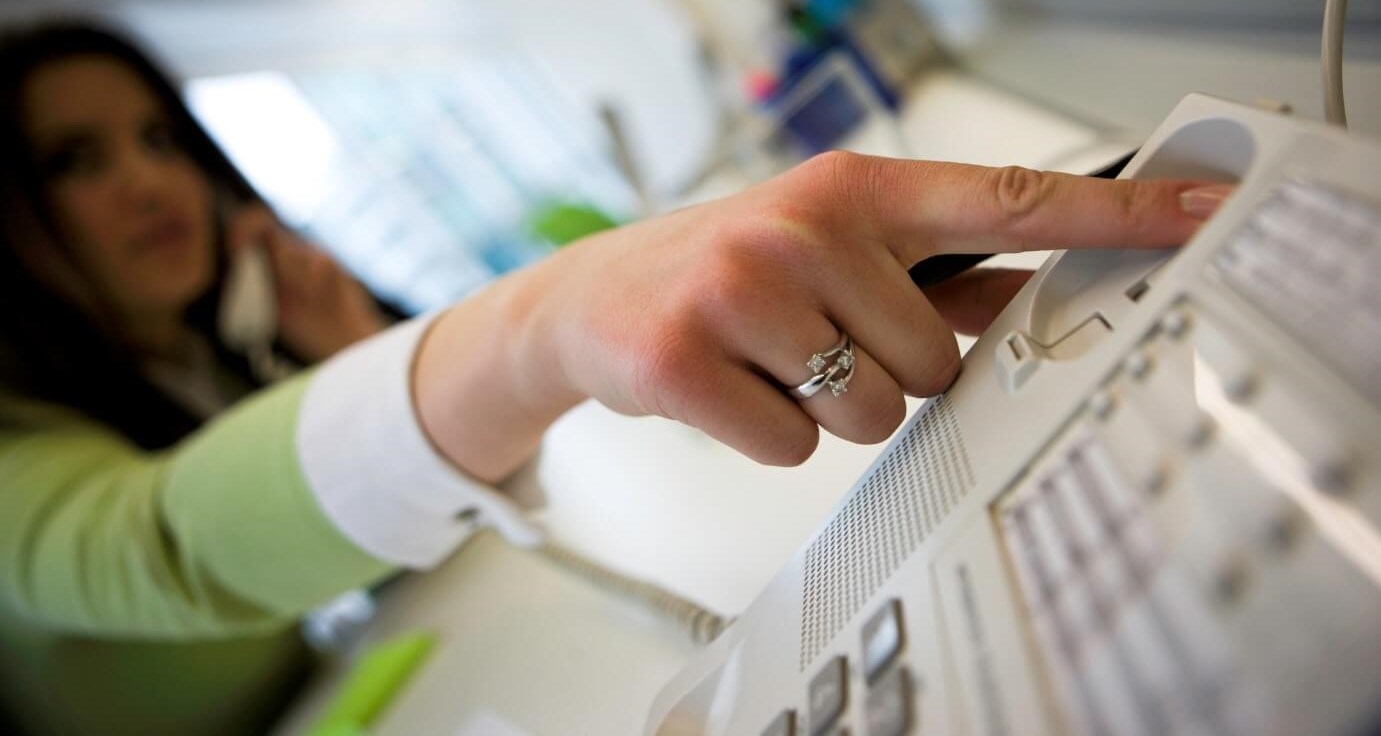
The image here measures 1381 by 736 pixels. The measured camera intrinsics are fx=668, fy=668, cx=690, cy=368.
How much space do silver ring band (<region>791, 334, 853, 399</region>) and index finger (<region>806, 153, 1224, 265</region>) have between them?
48mm

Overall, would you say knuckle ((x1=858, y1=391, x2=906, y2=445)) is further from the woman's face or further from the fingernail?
the woman's face

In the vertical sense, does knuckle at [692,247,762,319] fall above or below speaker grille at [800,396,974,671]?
above

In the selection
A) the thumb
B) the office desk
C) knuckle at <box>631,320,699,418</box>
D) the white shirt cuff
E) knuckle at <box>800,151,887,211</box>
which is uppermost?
knuckle at <box>800,151,887,211</box>

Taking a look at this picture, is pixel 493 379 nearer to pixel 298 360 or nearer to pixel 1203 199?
pixel 1203 199

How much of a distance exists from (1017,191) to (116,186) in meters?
1.16

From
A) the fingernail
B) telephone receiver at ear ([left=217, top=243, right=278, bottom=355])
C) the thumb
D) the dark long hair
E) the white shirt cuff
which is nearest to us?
the fingernail

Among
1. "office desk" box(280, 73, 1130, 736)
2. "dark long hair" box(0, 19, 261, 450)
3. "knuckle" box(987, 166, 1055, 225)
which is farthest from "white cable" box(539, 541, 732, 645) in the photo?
"dark long hair" box(0, 19, 261, 450)

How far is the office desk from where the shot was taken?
387mm

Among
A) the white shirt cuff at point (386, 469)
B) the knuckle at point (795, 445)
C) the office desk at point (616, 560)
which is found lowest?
the office desk at point (616, 560)

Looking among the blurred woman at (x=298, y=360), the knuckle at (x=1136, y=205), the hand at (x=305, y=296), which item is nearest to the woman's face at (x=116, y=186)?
the blurred woman at (x=298, y=360)

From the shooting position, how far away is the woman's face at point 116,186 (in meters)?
0.90

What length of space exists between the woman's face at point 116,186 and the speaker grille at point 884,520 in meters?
1.09

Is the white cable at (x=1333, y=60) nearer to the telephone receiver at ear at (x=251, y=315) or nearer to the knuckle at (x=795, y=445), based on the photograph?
the knuckle at (x=795, y=445)

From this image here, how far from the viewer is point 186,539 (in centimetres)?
53
